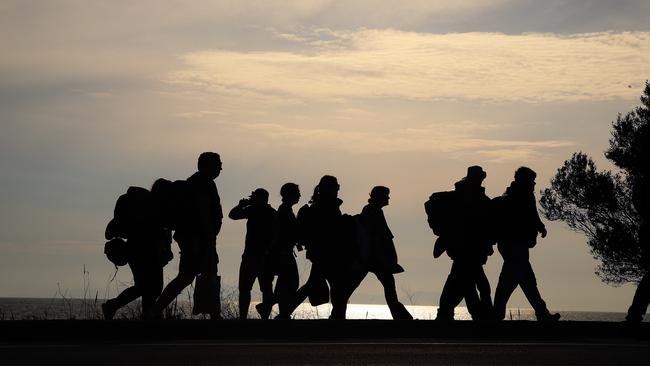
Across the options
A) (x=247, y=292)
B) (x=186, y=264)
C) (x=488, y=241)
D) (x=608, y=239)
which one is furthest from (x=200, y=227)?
(x=608, y=239)

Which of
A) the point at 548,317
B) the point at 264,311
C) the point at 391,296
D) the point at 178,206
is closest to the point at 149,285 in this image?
the point at 178,206

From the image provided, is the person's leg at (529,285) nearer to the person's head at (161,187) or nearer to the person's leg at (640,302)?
the person's leg at (640,302)

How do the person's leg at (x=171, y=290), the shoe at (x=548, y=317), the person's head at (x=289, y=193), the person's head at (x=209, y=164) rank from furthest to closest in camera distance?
the person's head at (x=289, y=193), the shoe at (x=548, y=317), the person's head at (x=209, y=164), the person's leg at (x=171, y=290)

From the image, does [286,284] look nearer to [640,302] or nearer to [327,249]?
[327,249]

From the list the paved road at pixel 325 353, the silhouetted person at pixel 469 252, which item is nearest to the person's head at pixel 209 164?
the silhouetted person at pixel 469 252

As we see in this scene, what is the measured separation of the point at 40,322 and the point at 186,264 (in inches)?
91.1

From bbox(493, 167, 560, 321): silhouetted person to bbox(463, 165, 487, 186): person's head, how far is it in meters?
0.38

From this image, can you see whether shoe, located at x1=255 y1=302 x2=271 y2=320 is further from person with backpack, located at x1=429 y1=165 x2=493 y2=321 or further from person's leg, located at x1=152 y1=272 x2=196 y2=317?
person with backpack, located at x1=429 y1=165 x2=493 y2=321

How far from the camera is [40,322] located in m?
10.9

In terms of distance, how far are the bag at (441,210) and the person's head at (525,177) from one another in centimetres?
82

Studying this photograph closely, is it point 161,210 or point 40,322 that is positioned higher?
point 161,210

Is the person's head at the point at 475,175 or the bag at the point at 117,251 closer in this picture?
the bag at the point at 117,251

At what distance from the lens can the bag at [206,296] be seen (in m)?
12.8

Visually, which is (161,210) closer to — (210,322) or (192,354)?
(210,322)
